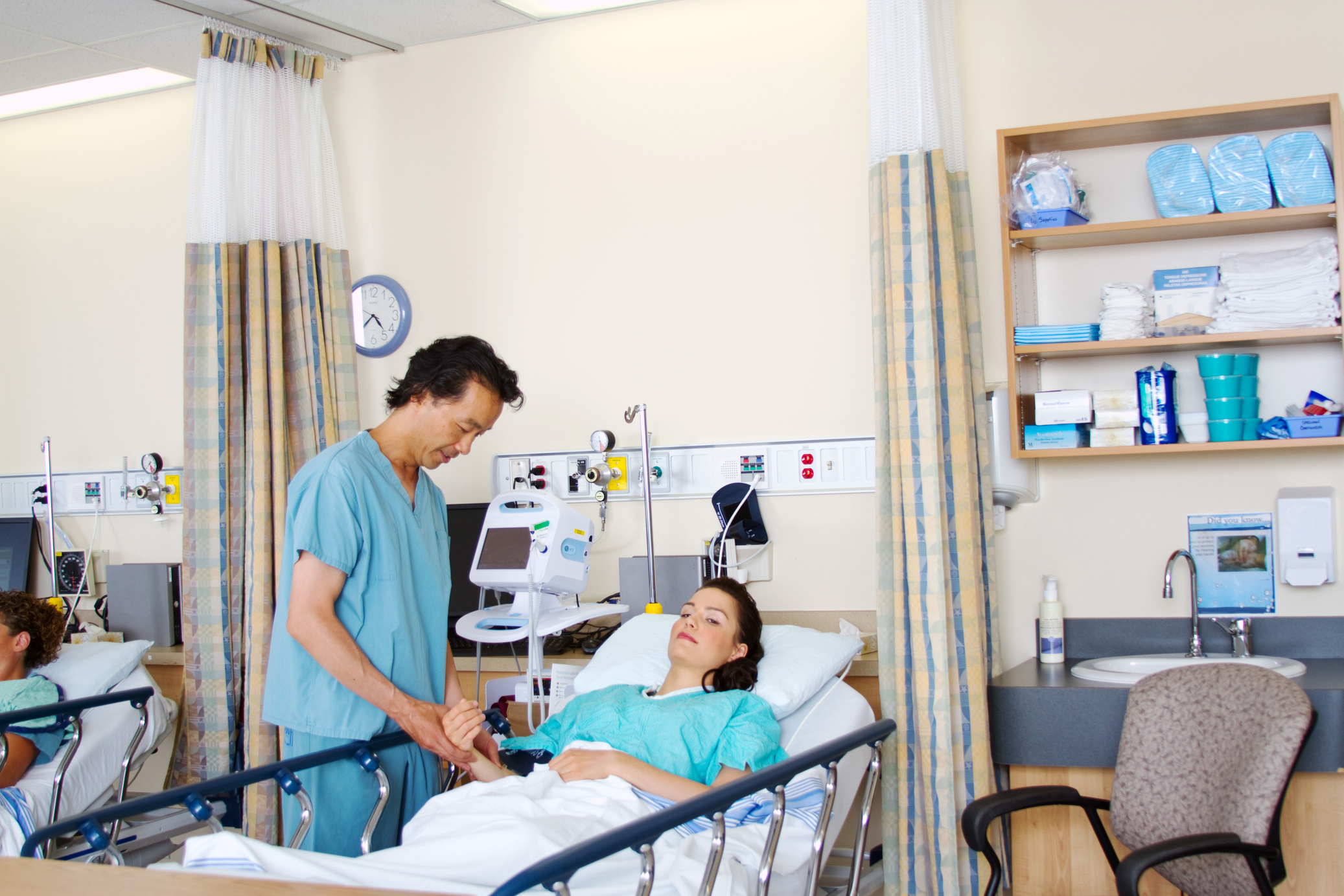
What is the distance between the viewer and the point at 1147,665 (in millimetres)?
2529

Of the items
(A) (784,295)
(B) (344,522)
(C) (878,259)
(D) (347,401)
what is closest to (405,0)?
(D) (347,401)

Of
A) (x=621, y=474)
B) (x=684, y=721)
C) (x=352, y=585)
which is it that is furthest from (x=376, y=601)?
(x=621, y=474)

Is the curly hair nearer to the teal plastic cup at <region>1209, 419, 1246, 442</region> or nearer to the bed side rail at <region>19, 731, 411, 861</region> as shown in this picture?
the bed side rail at <region>19, 731, 411, 861</region>

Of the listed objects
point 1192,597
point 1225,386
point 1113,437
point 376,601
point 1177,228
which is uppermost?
point 1177,228

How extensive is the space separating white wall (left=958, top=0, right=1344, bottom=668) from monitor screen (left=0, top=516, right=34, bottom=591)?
11.3ft

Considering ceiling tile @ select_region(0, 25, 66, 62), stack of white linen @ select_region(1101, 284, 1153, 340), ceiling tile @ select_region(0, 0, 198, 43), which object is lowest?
stack of white linen @ select_region(1101, 284, 1153, 340)

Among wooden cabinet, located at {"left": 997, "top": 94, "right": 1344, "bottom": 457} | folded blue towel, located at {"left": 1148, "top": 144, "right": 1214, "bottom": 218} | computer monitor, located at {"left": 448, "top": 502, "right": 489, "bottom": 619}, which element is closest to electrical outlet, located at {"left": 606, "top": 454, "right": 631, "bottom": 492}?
computer monitor, located at {"left": 448, "top": 502, "right": 489, "bottom": 619}

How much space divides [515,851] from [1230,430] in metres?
1.91

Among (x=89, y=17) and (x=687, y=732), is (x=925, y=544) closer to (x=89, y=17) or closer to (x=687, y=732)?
(x=687, y=732)

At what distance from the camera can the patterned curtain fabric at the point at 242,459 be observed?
10.1 feet

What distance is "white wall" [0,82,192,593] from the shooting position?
12.9ft

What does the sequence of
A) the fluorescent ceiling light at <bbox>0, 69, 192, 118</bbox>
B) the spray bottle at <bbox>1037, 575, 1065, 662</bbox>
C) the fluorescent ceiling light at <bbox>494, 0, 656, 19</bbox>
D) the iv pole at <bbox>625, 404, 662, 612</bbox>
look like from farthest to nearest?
the fluorescent ceiling light at <bbox>0, 69, 192, 118</bbox> < the fluorescent ceiling light at <bbox>494, 0, 656, 19</bbox> < the iv pole at <bbox>625, 404, 662, 612</bbox> < the spray bottle at <bbox>1037, 575, 1065, 662</bbox>

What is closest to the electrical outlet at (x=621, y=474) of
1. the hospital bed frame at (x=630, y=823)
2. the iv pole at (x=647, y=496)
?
the iv pole at (x=647, y=496)

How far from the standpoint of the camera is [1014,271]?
109 inches
